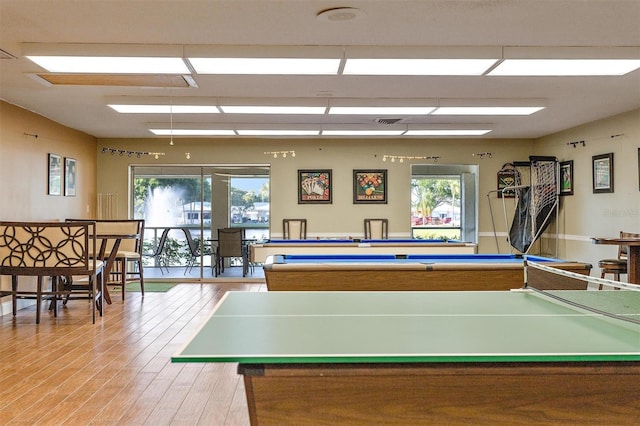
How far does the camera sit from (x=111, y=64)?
4.03 meters

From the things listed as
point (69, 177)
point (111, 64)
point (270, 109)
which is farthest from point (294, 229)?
point (111, 64)

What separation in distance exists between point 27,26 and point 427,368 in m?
3.49

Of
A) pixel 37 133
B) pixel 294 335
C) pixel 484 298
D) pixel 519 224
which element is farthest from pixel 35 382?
pixel 519 224

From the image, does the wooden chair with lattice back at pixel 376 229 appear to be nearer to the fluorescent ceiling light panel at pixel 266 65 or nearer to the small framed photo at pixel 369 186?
the small framed photo at pixel 369 186

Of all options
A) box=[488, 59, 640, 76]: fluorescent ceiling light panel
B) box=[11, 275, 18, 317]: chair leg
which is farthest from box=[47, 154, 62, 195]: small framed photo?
box=[488, 59, 640, 76]: fluorescent ceiling light panel

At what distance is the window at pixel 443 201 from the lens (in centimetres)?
976

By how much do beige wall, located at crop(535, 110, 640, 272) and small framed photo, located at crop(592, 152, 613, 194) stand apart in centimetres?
7

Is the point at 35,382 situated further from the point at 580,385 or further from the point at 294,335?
the point at 580,385

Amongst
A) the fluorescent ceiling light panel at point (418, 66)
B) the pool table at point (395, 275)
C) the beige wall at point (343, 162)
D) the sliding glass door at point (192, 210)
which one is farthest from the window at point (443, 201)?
the pool table at point (395, 275)

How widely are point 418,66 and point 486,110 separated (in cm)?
236

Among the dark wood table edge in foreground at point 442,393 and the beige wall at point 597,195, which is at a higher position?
the beige wall at point 597,195

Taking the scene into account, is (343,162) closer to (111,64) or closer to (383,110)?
(383,110)

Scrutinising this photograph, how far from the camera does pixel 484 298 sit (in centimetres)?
248

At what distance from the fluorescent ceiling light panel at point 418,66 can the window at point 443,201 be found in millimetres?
5474
